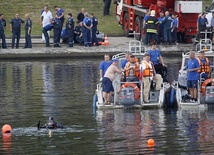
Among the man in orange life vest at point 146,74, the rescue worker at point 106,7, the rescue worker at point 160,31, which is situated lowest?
the man in orange life vest at point 146,74

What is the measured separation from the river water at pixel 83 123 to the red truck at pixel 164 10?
7335 mm

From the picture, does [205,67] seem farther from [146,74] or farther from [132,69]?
[132,69]

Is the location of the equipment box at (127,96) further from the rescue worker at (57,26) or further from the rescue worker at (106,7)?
the rescue worker at (106,7)

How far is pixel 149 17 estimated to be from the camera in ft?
131

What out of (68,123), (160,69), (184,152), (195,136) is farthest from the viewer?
(160,69)

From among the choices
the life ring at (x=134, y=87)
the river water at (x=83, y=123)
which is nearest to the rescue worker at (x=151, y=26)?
the river water at (x=83, y=123)

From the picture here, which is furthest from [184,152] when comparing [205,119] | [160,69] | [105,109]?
[160,69]

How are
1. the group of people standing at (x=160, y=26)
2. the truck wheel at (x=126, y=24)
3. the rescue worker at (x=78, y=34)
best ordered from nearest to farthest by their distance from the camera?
the group of people standing at (x=160, y=26) < the rescue worker at (x=78, y=34) < the truck wheel at (x=126, y=24)

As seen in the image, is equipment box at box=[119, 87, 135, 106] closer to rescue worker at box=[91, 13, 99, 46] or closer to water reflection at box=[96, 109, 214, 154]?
water reflection at box=[96, 109, 214, 154]

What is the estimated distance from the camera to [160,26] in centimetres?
4078

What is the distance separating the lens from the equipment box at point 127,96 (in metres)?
25.6

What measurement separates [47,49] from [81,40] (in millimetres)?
2096

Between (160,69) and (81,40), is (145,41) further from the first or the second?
(160,69)

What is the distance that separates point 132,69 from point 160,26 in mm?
14583
